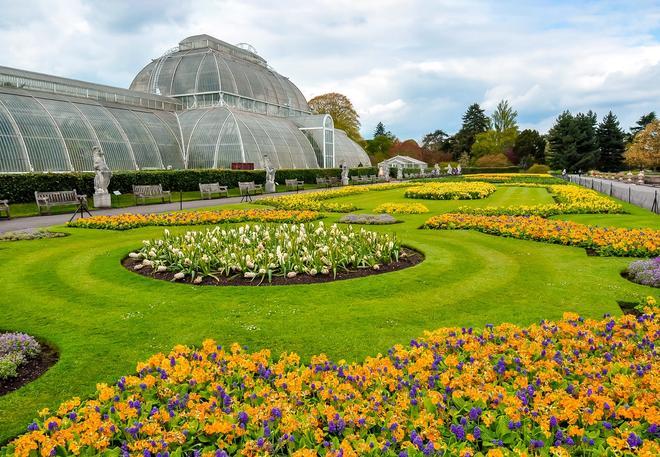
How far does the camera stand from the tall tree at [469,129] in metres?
101

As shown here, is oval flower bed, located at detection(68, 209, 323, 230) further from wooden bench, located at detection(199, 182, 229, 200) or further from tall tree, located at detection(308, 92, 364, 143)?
tall tree, located at detection(308, 92, 364, 143)

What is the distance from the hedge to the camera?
816 inches

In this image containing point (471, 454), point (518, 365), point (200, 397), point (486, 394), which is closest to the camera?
point (471, 454)

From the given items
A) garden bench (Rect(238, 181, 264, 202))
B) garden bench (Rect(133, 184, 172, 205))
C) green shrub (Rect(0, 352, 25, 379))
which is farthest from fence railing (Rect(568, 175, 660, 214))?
garden bench (Rect(133, 184, 172, 205))

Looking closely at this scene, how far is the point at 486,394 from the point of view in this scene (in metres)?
3.50

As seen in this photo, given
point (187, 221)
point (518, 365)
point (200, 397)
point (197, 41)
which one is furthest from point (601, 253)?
point (197, 41)

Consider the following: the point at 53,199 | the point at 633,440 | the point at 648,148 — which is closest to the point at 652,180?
the point at 648,148

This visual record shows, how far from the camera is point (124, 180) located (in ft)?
84.0

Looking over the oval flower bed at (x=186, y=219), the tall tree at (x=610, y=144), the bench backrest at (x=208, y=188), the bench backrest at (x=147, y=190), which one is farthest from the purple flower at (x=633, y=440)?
the tall tree at (x=610, y=144)

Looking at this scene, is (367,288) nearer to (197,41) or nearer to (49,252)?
(49,252)

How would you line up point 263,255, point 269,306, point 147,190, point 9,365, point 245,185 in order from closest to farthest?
point 9,365 < point 269,306 < point 263,255 < point 147,190 < point 245,185

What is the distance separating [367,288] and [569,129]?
73.4m

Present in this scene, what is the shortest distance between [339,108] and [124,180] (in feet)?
197

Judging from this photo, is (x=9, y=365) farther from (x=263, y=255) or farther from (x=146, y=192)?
(x=146, y=192)
